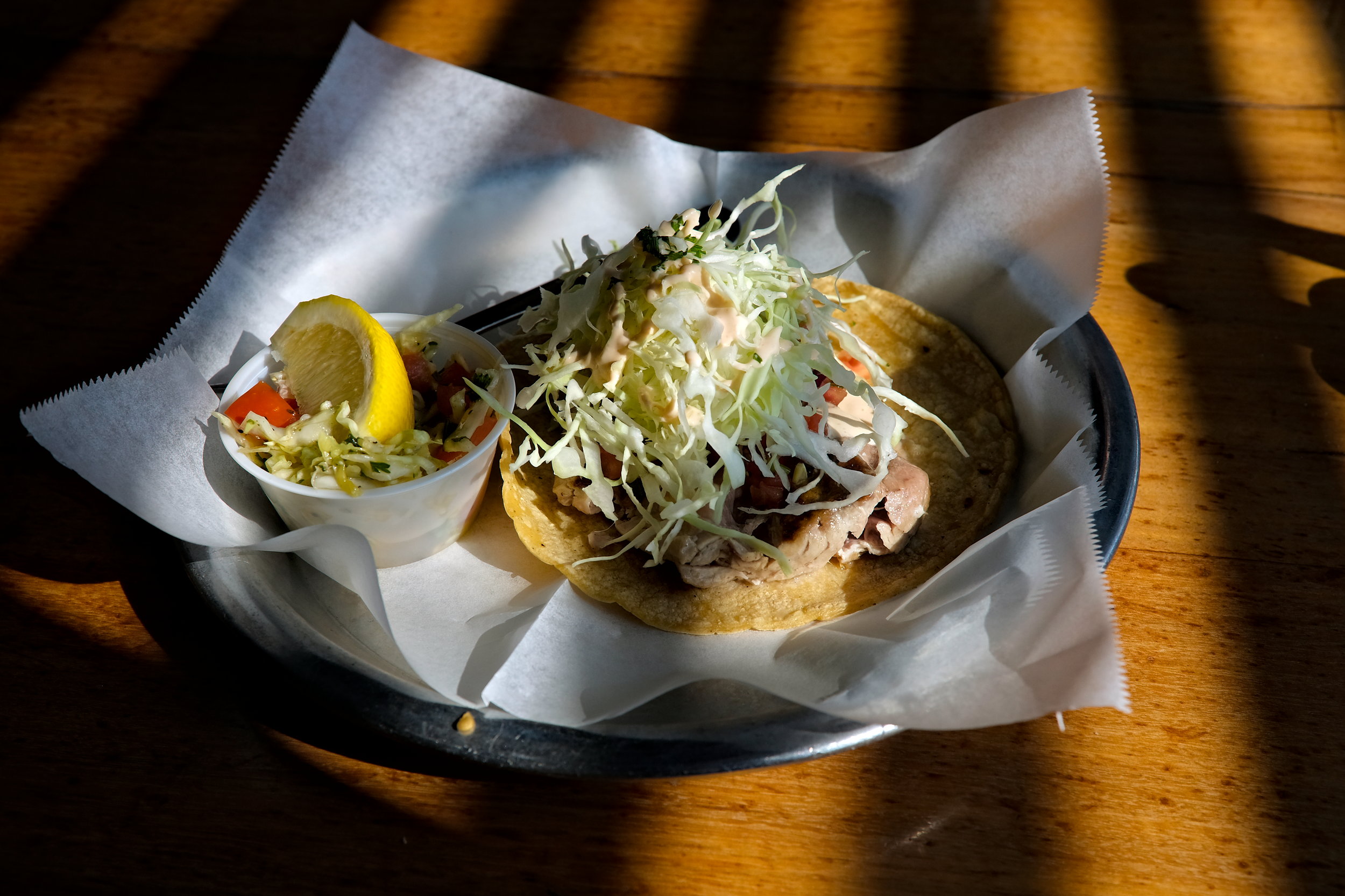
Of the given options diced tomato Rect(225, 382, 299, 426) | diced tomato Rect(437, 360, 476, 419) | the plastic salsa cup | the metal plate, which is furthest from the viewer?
diced tomato Rect(437, 360, 476, 419)

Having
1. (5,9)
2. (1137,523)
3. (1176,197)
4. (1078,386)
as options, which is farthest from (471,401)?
(5,9)

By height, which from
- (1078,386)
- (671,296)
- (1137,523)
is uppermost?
(671,296)

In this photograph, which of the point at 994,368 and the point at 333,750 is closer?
the point at 333,750

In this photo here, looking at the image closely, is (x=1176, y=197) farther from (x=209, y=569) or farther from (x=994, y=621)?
(x=209, y=569)

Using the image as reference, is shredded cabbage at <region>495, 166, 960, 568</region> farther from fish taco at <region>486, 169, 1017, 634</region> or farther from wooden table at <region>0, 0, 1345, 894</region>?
wooden table at <region>0, 0, 1345, 894</region>

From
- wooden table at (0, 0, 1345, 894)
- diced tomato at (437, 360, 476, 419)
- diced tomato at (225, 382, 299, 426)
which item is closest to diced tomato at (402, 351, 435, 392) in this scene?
diced tomato at (437, 360, 476, 419)

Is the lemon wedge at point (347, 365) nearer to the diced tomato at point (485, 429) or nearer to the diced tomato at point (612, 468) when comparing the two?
the diced tomato at point (485, 429)
